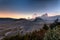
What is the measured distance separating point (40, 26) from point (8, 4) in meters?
0.62

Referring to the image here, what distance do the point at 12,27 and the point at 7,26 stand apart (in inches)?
3.0

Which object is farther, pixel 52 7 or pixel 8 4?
pixel 52 7

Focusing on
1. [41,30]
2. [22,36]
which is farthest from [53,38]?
[22,36]

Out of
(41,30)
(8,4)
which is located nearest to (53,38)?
(41,30)

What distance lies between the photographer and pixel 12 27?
2080mm

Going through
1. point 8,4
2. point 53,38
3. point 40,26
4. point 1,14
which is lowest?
point 53,38

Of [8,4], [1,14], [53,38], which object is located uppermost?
[8,4]

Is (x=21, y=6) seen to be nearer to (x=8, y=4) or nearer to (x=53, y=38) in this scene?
(x=8, y=4)

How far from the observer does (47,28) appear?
2268mm

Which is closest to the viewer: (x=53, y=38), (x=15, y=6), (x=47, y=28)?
(x=53, y=38)

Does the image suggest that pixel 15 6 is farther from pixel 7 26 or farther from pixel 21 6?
pixel 7 26

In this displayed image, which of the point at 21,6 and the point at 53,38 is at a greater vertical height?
the point at 21,6

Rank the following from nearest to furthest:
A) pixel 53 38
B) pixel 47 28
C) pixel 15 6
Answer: pixel 53 38
pixel 15 6
pixel 47 28

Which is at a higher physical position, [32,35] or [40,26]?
[40,26]
